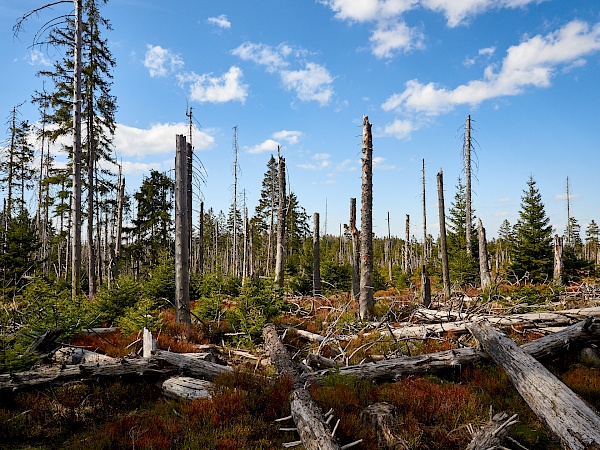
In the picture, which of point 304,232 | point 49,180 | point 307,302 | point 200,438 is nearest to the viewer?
point 200,438

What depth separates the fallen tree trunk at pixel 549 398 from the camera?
455cm

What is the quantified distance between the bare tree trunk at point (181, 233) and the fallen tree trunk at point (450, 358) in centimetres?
459

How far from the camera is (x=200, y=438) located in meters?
4.65

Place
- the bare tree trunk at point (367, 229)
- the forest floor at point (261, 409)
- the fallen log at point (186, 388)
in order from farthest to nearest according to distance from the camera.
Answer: the bare tree trunk at point (367, 229) → the fallen log at point (186, 388) → the forest floor at point (261, 409)

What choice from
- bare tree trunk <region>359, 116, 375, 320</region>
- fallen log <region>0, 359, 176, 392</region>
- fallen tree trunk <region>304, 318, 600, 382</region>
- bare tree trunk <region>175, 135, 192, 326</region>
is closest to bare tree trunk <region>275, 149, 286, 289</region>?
bare tree trunk <region>359, 116, 375, 320</region>

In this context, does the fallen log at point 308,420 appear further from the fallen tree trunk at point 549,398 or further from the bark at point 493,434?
the fallen tree trunk at point 549,398

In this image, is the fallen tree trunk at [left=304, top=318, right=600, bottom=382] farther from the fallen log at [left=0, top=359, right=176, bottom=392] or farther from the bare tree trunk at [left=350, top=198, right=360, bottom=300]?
the bare tree trunk at [left=350, top=198, right=360, bottom=300]

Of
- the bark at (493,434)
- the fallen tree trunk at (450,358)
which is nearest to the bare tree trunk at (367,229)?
the fallen tree trunk at (450,358)

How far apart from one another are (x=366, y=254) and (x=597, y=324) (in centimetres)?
673

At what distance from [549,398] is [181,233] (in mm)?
9231

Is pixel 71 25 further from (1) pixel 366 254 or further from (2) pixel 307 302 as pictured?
(2) pixel 307 302

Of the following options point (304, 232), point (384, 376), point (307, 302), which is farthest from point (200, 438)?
point (304, 232)

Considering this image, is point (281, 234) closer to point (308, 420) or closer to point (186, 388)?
point (186, 388)

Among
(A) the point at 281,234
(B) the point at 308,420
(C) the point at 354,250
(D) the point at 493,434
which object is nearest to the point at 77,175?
(A) the point at 281,234
